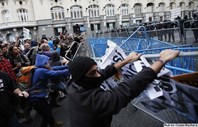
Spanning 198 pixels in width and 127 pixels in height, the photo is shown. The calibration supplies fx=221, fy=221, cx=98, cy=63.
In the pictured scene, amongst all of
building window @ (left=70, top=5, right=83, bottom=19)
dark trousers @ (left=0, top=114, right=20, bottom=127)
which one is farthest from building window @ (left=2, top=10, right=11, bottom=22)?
dark trousers @ (left=0, top=114, right=20, bottom=127)

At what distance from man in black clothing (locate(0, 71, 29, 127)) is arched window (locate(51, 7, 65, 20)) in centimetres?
4710

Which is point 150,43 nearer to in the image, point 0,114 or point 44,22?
point 0,114

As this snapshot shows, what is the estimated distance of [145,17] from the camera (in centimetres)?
5316

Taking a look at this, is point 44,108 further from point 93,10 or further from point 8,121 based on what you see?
point 93,10

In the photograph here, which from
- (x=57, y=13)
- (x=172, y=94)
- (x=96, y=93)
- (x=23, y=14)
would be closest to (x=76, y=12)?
(x=57, y=13)

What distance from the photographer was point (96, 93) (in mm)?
1851

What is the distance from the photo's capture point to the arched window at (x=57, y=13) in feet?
160

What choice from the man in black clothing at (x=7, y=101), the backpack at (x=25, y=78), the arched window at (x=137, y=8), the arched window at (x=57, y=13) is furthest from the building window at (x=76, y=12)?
the man in black clothing at (x=7, y=101)

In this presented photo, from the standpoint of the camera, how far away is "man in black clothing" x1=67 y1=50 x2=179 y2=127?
1741 mm

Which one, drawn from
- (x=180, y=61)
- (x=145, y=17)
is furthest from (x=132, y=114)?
(x=145, y=17)

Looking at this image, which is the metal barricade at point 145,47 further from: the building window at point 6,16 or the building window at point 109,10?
the building window at point 109,10

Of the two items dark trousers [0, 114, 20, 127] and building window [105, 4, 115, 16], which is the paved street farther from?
building window [105, 4, 115, 16]

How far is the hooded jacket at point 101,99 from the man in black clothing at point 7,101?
1.74 metres

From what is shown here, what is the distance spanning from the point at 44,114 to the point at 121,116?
5.25 ft
